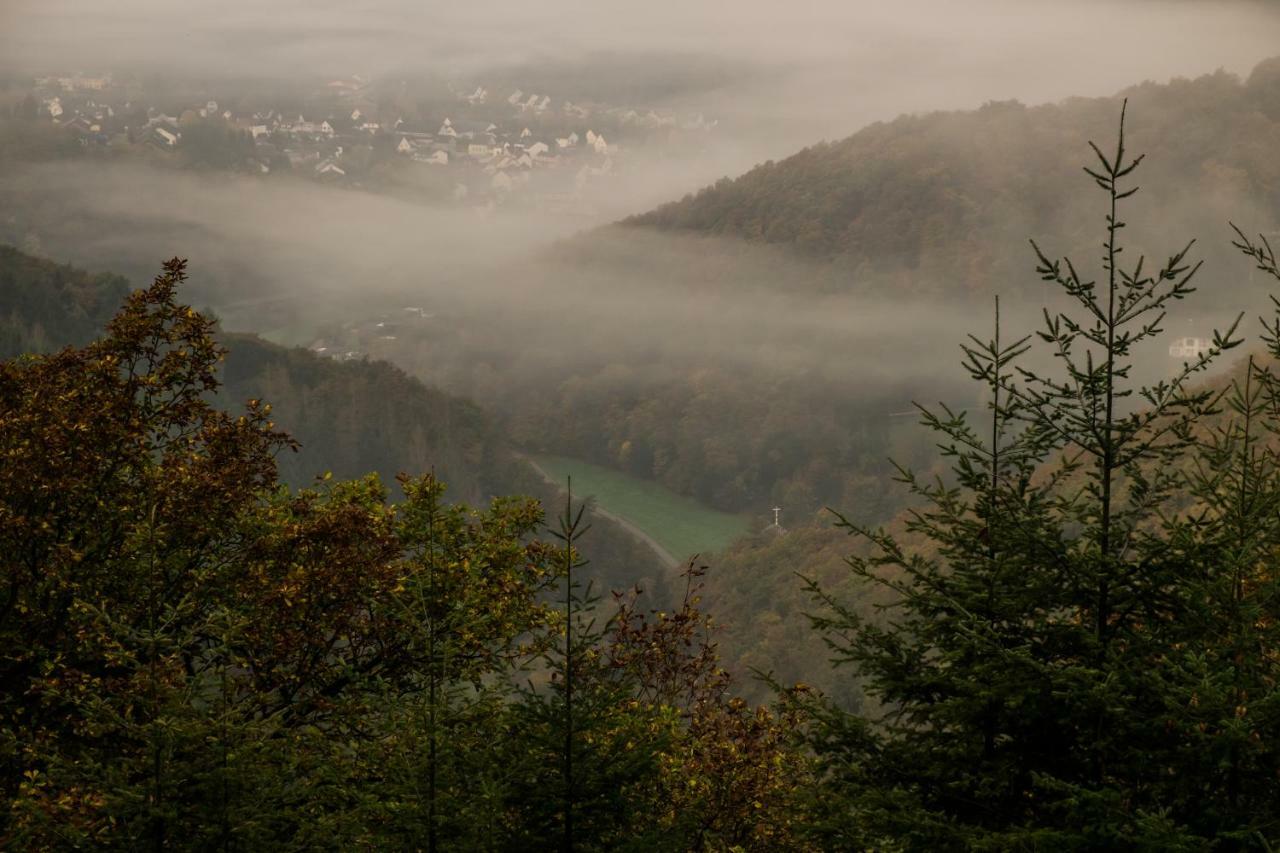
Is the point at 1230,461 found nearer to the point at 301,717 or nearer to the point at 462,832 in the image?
the point at 462,832

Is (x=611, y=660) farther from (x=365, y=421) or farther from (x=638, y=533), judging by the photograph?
(x=638, y=533)

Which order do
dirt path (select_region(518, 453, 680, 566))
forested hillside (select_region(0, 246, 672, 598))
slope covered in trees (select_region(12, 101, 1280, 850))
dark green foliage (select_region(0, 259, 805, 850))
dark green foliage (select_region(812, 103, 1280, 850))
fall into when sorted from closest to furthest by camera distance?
dark green foliage (select_region(812, 103, 1280, 850)) < slope covered in trees (select_region(12, 101, 1280, 850)) < dark green foliage (select_region(0, 259, 805, 850)) < forested hillside (select_region(0, 246, 672, 598)) < dirt path (select_region(518, 453, 680, 566))

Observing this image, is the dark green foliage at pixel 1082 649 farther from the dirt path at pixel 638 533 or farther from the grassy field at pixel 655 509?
the grassy field at pixel 655 509

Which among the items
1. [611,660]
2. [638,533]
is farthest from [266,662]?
[638,533]

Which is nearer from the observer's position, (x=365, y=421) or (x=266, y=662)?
(x=266, y=662)

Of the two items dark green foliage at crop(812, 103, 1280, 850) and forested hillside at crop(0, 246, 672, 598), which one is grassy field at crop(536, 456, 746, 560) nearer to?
forested hillside at crop(0, 246, 672, 598)

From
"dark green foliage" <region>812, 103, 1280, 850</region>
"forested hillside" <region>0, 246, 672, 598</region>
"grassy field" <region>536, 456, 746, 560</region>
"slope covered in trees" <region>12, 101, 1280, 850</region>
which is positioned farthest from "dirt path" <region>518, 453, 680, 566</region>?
"dark green foliage" <region>812, 103, 1280, 850</region>

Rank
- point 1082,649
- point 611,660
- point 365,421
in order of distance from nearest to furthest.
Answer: point 1082,649, point 611,660, point 365,421

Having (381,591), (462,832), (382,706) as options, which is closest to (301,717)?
(381,591)
